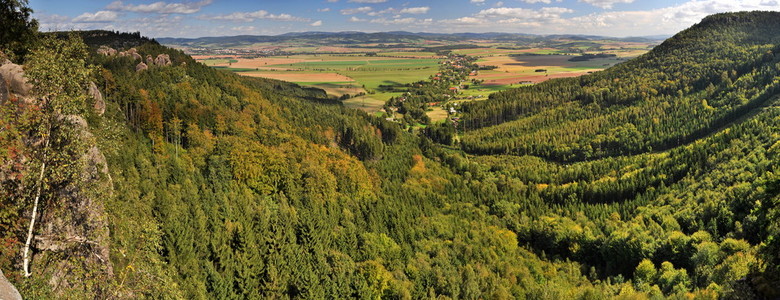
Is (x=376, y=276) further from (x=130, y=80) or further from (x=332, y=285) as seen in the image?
(x=130, y=80)

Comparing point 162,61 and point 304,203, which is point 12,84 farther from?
point 162,61

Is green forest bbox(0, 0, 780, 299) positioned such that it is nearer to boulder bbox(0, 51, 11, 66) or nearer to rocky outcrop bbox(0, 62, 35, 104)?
rocky outcrop bbox(0, 62, 35, 104)

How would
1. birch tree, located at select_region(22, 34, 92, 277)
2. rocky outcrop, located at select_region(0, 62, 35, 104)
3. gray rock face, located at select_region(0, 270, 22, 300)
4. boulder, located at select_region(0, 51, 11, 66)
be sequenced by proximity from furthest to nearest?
1. boulder, located at select_region(0, 51, 11, 66)
2. rocky outcrop, located at select_region(0, 62, 35, 104)
3. birch tree, located at select_region(22, 34, 92, 277)
4. gray rock face, located at select_region(0, 270, 22, 300)

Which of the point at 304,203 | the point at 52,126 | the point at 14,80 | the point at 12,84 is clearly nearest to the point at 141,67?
the point at 304,203

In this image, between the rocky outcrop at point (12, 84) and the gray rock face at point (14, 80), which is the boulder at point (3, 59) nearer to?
the gray rock face at point (14, 80)

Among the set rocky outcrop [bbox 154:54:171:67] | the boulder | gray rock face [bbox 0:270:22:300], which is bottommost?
gray rock face [bbox 0:270:22:300]

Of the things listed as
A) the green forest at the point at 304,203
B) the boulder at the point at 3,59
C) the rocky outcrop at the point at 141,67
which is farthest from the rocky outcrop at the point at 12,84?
the rocky outcrop at the point at 141,67

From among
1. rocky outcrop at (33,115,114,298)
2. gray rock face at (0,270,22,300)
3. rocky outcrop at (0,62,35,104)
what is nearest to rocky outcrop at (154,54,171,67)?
rocky outcrop at (0,62,35,104)

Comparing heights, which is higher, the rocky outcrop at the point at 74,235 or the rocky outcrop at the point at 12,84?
the rocky outcrop at the point at 12,84
